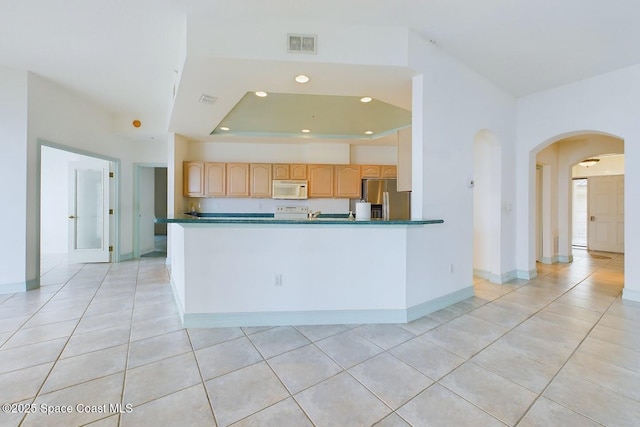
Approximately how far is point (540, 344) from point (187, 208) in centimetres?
590

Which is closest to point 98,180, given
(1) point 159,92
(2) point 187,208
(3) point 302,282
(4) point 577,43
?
(2) point 187,208

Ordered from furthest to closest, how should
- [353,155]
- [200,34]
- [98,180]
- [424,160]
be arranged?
[353,155] → [98,180] → [424,160] → [200,34]

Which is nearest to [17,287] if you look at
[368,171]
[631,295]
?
[368,171]

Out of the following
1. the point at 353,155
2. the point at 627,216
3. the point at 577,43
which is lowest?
the point at 627,216

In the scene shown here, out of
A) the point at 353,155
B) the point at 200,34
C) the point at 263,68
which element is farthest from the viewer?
the point at 353,155

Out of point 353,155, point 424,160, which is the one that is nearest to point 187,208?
point 353,155

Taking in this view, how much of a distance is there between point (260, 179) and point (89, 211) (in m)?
3.44

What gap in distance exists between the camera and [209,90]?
311 centimetres

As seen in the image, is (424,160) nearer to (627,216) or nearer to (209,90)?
(209,90)

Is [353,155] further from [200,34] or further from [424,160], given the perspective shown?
[200,34]

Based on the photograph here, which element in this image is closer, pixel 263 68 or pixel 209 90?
pixel 263 68

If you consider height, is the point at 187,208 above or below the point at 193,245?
above

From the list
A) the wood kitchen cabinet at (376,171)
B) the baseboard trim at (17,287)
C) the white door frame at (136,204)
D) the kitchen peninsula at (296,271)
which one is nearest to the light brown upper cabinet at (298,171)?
the wood kitchen cabinet at (376,171)

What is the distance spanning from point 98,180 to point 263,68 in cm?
488
